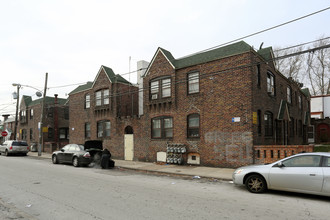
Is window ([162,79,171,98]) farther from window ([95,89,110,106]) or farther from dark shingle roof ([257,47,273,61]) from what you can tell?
dark shingle roof ([257,47,273,61])

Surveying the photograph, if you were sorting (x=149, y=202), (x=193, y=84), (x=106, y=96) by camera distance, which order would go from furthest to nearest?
(x=106, y=96), (x=193, y=84), (x=149, y=202)

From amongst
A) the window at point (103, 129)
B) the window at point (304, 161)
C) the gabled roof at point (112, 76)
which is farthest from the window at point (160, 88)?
the window at point (304, 161)

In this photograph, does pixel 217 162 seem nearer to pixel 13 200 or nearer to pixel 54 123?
pixel 13 200

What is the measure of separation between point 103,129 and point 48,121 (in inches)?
596

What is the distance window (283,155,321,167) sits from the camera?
6.93 metres

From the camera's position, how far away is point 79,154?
15281mm

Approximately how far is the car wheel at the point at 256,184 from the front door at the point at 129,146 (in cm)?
1155

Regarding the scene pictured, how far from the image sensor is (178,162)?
49.0ft

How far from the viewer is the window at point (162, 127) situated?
16114 mm

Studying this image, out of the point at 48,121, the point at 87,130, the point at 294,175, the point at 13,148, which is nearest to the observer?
the point at 294,175

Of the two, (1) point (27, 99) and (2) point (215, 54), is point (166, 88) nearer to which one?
(2) point (215, 54)

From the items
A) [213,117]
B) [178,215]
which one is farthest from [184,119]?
[178,215]

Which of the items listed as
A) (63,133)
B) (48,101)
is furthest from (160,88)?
(48,101)

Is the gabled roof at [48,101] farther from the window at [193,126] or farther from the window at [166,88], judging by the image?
the window at [193,126]
